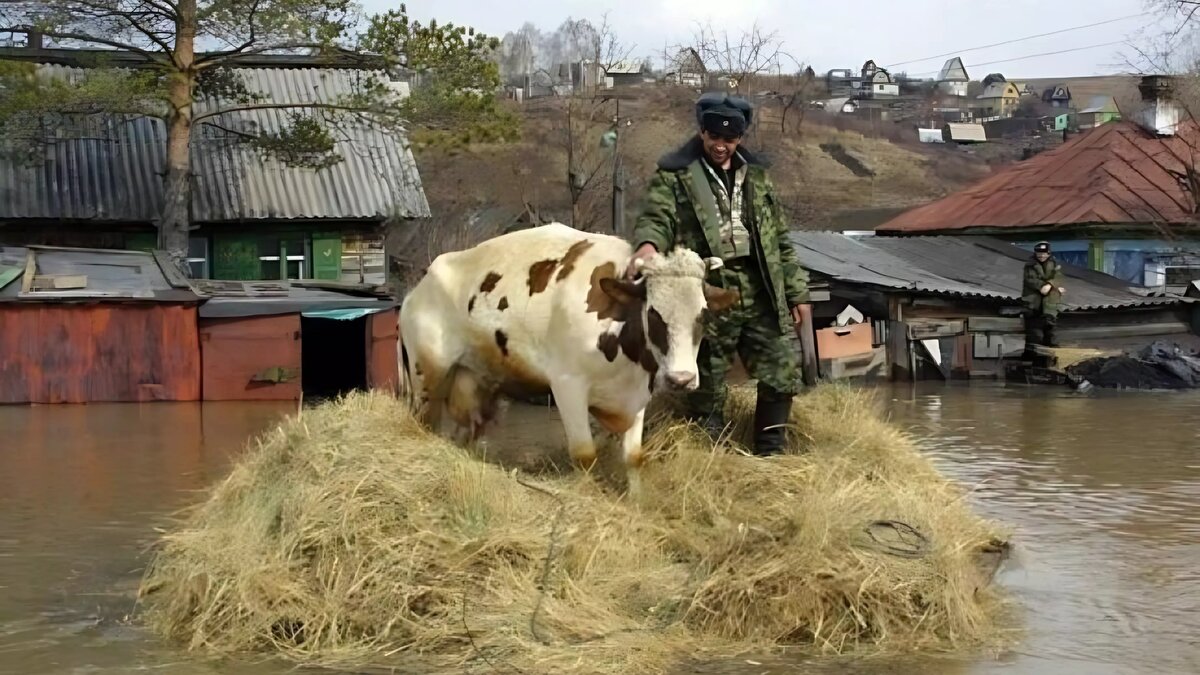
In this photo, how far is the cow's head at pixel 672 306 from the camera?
6195 millimetres

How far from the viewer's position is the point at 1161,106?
33.6 m

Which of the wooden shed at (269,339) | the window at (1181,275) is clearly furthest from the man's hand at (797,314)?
the window at (1181,275)

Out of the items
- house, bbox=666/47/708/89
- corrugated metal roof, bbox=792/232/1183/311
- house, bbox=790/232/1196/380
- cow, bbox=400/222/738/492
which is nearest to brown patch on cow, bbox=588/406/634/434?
cow, bbox=400/222/738/492

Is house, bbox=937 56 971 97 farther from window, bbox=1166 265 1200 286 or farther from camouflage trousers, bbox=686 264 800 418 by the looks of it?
camouflage trousers, bbox=686 264 800 418

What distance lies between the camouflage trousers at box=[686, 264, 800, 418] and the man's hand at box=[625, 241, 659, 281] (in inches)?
23.7

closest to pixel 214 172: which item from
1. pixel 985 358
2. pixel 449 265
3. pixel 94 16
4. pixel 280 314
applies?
pixel 94 16

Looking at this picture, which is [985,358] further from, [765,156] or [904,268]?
[765,156]

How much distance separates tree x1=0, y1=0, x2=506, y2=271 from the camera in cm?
2305

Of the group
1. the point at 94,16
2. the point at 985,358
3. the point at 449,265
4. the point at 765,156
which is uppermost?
the point at 94,16

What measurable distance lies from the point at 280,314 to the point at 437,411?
13307 millimetres

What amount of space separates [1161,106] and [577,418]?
30.9 m

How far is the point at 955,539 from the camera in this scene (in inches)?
245

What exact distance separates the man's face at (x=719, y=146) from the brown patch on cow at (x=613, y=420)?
141 cm

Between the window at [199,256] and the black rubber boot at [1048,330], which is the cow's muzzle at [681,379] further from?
the window at [199,256]
